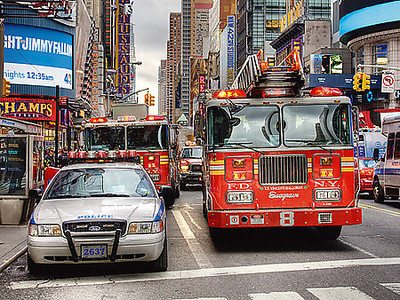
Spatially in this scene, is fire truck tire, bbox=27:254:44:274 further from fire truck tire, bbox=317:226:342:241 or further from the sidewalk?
fire truck tire, bbox=317:226:342:241

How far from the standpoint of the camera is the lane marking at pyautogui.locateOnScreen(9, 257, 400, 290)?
708 cm

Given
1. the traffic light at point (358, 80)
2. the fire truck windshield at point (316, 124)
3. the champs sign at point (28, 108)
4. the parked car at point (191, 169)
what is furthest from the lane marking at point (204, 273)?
the champs sign at point (28, 108)

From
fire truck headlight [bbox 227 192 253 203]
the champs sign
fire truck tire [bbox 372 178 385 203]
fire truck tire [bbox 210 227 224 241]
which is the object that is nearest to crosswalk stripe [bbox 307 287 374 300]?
fire truck headlight [bbox 227 192 253 203]

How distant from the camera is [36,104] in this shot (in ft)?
128

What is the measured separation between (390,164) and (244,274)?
37.4ft

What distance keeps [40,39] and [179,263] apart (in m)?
36.7

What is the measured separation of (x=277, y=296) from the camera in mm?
6277

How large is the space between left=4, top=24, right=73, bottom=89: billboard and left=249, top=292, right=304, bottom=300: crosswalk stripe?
1433 inches

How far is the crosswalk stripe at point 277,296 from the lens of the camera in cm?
619

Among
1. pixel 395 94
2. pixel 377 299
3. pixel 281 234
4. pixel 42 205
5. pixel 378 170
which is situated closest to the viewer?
pixel 377 299

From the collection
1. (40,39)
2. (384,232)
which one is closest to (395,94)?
(40,39)

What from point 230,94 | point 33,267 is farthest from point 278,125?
point 33,267

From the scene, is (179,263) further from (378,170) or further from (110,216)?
(378,170)

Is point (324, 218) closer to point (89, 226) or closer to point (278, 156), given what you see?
point (278, 156)
